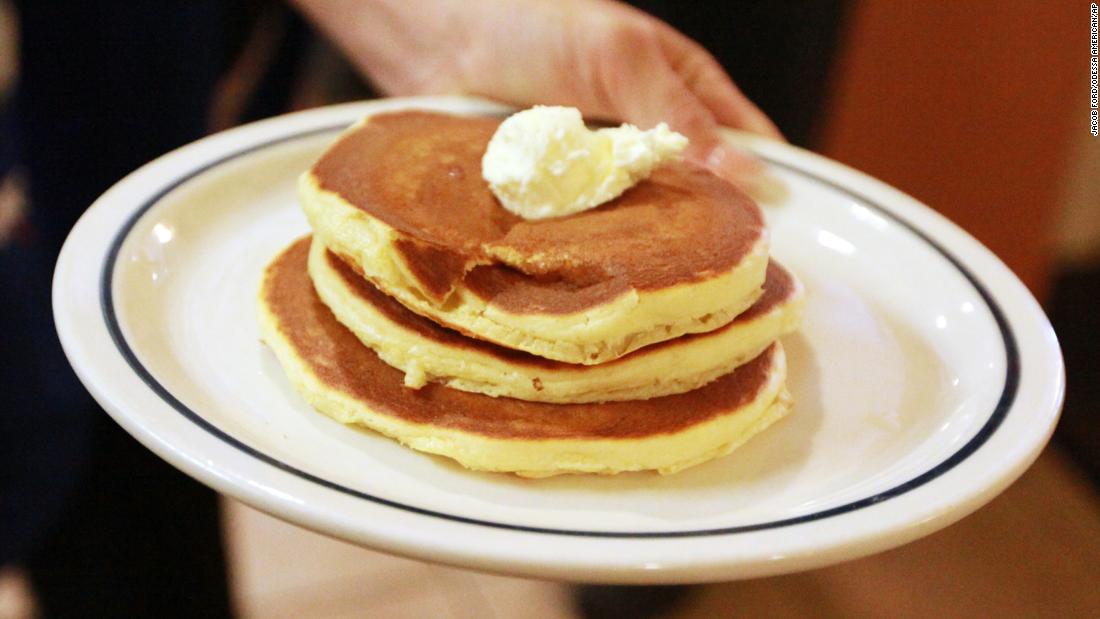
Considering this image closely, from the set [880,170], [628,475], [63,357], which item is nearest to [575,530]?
[628,475]

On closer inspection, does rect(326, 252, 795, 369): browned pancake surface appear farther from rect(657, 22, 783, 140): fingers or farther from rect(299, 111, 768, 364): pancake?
rect(657, 22, 783, 140): fingers

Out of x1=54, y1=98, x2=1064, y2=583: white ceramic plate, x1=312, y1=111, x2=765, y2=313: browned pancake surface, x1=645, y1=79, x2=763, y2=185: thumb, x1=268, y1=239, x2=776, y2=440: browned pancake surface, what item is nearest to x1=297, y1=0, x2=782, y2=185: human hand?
x1=645, y1=79, x2=763, y2=185: thumb

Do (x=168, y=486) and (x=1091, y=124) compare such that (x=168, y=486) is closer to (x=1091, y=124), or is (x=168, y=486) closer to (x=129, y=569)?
(x=129, y=569)

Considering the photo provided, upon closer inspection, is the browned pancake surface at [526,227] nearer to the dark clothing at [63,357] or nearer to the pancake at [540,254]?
the pancake at [540,254]

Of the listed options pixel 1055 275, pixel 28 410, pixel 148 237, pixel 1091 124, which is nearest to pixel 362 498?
pixel 148 237

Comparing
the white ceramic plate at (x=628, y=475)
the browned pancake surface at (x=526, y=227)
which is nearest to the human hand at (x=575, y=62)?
the white ceramic plate at (x=628, y=475)

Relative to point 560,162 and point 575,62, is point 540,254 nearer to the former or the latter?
point 560,162
